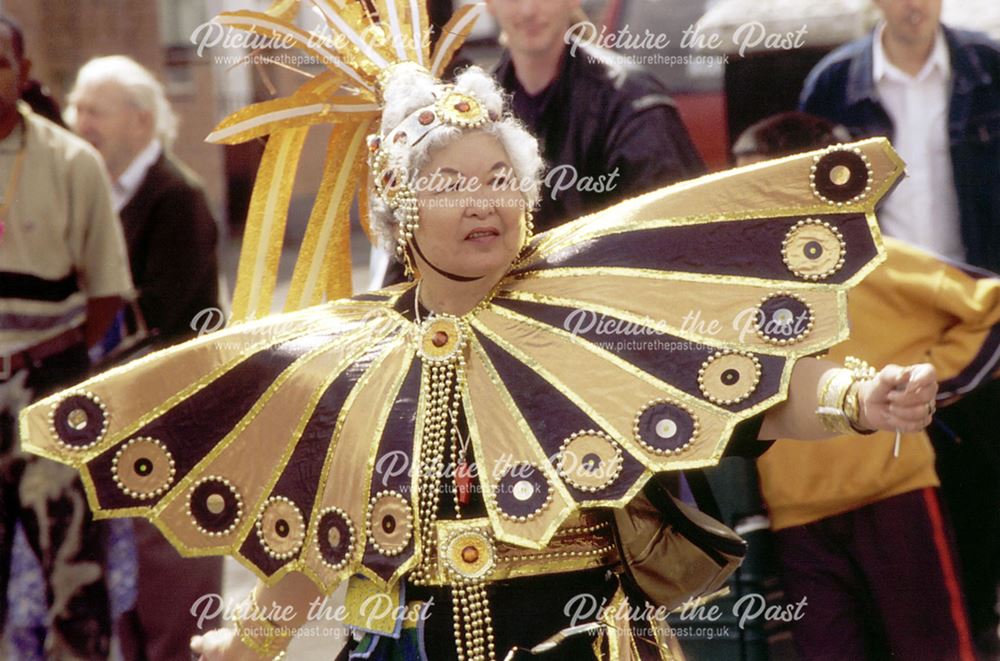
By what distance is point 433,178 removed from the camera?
9.73 ft

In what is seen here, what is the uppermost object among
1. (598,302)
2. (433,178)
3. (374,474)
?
(433,178)

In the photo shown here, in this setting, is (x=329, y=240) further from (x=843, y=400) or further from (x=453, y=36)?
(x=843, y=400)

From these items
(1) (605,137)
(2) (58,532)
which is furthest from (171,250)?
(1) (605,137)

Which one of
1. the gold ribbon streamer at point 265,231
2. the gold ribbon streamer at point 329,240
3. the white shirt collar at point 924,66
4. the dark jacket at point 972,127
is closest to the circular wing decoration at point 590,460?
the gold ribbon streamer at point 329,240

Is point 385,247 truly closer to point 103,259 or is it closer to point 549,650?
point 549,650

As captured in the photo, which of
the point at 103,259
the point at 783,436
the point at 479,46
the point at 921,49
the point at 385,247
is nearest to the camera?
the point at 783,436

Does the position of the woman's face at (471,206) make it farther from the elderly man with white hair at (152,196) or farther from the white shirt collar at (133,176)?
the white shirt collar at (133,176)

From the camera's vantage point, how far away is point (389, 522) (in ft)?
9.59

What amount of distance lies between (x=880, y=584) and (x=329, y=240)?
1.53 metres

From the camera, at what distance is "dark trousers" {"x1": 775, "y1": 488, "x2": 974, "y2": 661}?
13.1 ft

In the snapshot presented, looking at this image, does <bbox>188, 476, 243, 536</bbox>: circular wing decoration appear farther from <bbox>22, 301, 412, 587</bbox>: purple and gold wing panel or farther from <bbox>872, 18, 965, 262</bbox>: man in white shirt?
<bbox>872, 18, 965, 262</bbox>: man in white shirt

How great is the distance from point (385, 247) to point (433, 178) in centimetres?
30

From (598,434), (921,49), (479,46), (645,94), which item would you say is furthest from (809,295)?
(479,46)

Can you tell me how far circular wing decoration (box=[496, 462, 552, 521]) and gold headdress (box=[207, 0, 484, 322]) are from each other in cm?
57
